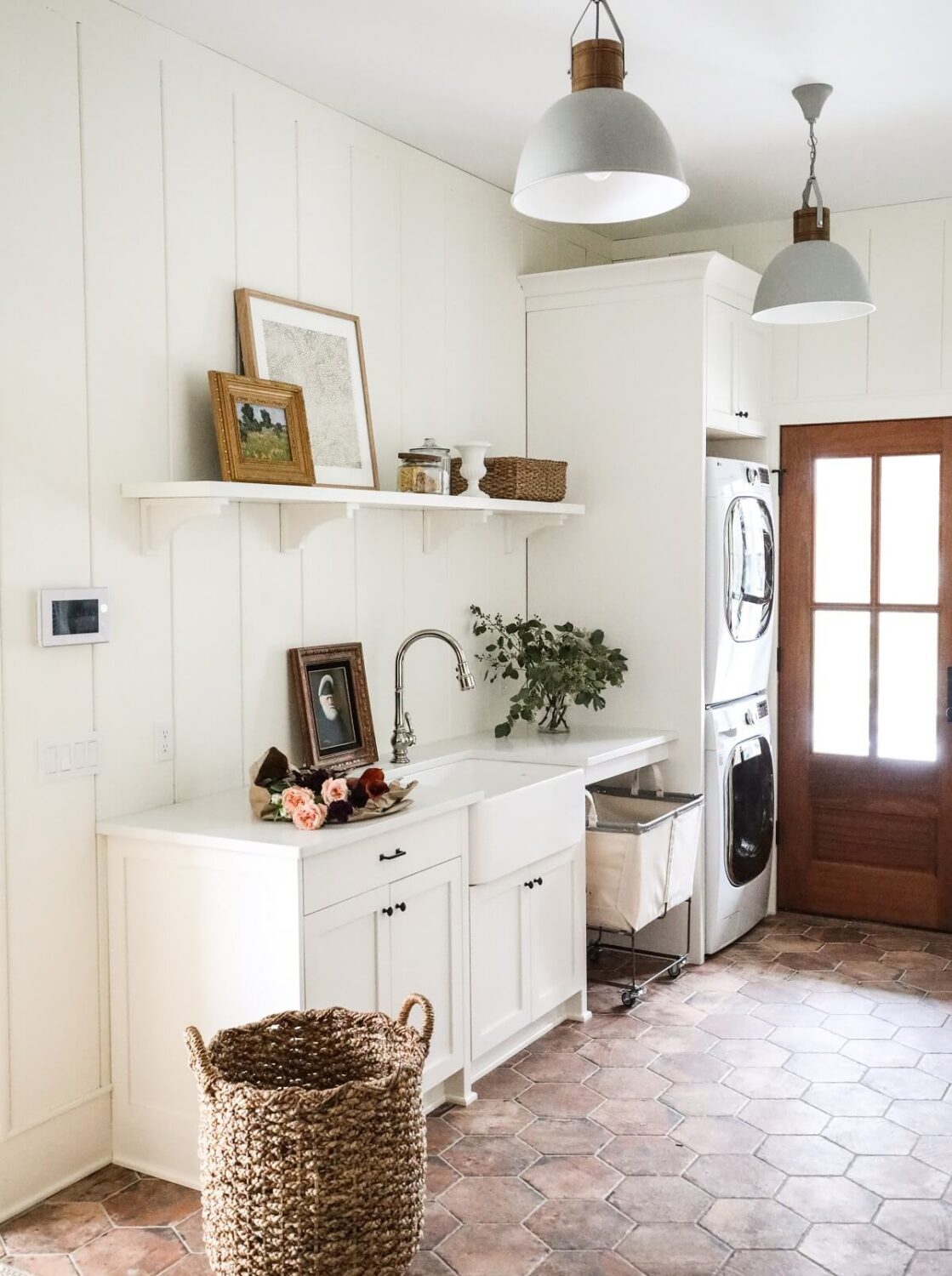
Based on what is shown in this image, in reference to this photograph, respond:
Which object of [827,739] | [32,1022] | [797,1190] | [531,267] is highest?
[531,267]

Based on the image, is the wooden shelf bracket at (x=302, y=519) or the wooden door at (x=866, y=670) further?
the wooden door at (x=866, y=670)

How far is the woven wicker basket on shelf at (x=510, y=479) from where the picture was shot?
421cm

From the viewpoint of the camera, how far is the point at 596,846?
13.1 feet

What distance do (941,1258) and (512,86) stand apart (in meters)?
3.12

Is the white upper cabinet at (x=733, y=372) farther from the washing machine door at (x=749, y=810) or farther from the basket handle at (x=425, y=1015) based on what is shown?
the basket handle at (x=425, y=1015)

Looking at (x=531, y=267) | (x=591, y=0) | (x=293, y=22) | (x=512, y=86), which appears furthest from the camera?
(x=531, y=267)

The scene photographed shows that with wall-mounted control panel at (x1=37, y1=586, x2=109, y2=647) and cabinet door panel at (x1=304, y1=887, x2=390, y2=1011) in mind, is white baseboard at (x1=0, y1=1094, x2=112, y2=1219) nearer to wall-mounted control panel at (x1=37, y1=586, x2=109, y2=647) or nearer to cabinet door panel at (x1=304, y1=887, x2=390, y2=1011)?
cabinet door panel at (x1=304, y1=887, x2=390, y2=1011)

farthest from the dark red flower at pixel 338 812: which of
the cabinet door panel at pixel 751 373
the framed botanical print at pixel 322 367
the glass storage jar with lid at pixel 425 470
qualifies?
the cabinet door panel at pixel 751 373

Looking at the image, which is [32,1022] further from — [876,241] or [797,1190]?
[876,241]

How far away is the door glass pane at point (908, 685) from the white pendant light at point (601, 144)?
9.33 feet

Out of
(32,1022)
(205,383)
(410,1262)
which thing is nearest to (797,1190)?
(410,1262)

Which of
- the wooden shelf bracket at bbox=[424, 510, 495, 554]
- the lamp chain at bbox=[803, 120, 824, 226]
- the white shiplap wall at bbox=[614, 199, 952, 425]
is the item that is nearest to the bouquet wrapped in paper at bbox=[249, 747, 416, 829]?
the wooden shelf bracket at bbox=[424, 510, 495, 554]

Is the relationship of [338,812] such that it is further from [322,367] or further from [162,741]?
[322,367]

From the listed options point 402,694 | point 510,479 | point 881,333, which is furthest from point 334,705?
point 881,333
